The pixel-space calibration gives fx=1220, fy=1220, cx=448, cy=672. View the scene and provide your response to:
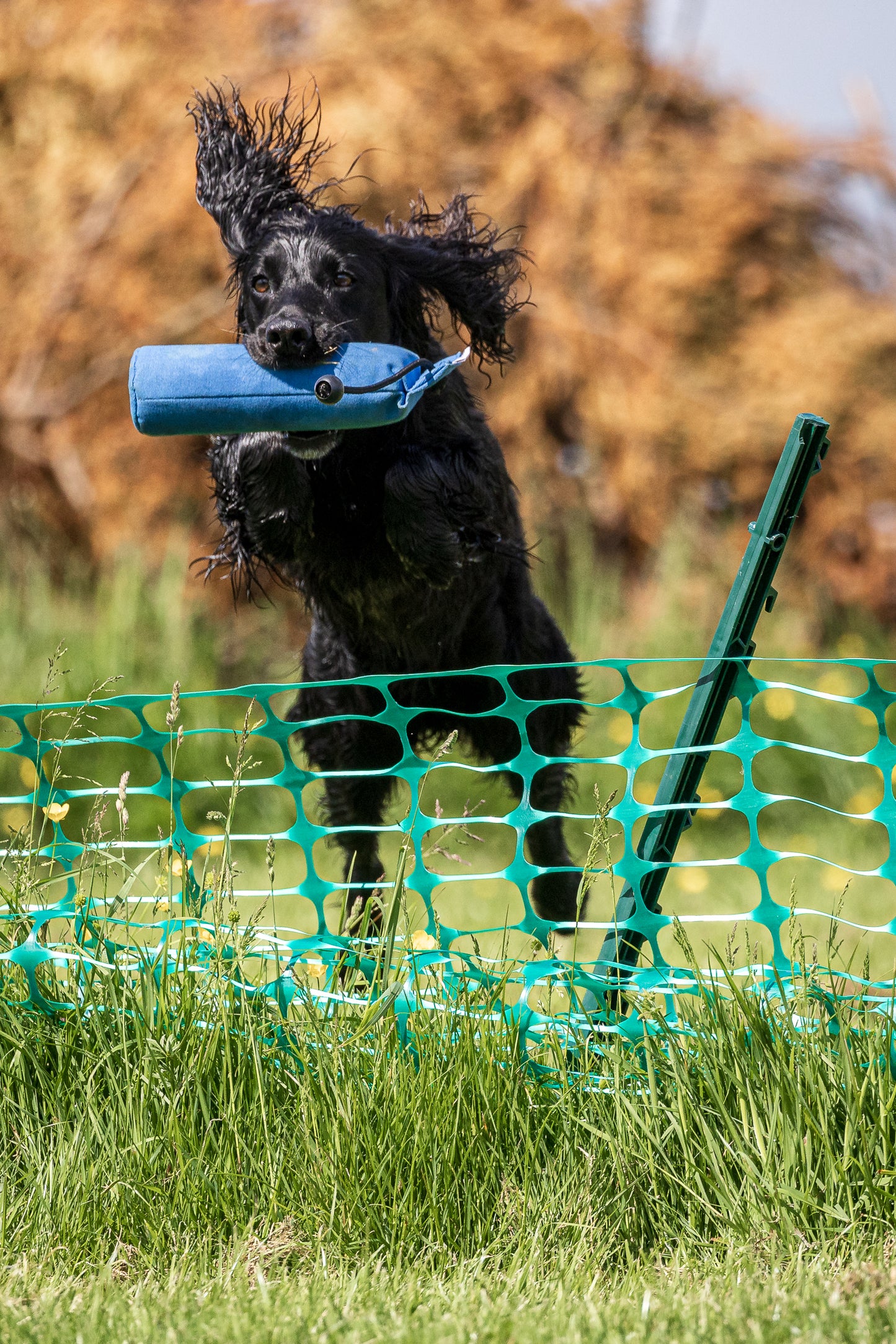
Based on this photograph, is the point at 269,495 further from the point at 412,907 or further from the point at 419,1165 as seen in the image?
the point at 419,1165

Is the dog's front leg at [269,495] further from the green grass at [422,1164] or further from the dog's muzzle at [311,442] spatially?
the green grass at [422,1164]

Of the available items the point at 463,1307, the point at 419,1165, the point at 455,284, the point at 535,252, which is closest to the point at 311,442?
the point at 455,284

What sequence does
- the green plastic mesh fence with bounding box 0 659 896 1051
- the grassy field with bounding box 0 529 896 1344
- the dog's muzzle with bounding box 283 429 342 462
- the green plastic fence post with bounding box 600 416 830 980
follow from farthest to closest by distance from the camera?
the dog's muzzle with bounding box 283 429 342 462
the green plastic fence post with bounding box 600 416 830 980
the green plastic mesh fence with bounding box 0 659 896 1051
the grassy field with bounding box 0 529 896 1344

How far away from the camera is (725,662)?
220 centimetres

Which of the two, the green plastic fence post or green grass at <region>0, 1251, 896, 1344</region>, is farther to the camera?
the green plastic fence post

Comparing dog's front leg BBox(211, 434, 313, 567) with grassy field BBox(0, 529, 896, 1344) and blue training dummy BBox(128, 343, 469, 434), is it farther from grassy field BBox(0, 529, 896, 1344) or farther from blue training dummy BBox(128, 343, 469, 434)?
grassy field BBox(0, 529, 896, 1344)

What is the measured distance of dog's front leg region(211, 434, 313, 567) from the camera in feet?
8.64

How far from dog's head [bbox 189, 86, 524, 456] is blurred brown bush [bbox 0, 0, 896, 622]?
4.75 m

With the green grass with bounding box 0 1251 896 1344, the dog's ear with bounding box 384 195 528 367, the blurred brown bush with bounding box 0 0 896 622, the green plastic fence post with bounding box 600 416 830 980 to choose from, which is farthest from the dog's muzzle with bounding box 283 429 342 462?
the blurred brown bush with bounding box 0 0 896 622

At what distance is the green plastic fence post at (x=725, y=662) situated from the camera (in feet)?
7.21

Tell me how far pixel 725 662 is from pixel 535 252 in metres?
6.23

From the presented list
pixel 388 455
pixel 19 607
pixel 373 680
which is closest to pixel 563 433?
pixel 19 607

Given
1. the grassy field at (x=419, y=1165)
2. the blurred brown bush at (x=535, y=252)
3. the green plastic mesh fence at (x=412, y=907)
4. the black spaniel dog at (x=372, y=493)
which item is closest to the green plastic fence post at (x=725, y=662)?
the green plastic mesh fence at (x=412, y=907)

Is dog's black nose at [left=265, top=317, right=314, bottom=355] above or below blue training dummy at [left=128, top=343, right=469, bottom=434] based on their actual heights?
above
